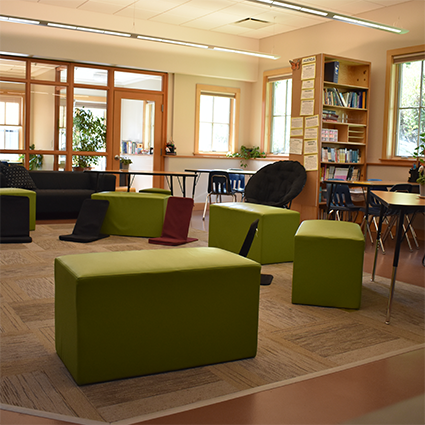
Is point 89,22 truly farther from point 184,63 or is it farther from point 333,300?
point 333,300

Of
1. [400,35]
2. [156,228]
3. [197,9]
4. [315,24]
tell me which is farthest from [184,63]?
[156,228]

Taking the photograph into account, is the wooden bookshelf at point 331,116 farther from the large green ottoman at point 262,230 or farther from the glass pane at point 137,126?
the glass pane at point 137,126

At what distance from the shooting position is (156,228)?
6.70 m

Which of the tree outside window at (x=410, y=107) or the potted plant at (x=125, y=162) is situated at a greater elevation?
the tree outside window at (x=410, y=107)

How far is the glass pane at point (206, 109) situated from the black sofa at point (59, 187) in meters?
3.07

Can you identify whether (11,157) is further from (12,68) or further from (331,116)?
(331,116)

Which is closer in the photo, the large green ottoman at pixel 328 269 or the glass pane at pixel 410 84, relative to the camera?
the large green ottoman at pixel 328 269

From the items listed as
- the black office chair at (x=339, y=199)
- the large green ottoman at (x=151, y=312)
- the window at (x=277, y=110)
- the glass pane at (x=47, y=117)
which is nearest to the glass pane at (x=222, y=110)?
the window at (x=277, y=110)

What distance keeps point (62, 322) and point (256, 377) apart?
3.34 ft

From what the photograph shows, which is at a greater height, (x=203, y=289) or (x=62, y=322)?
(x=203, y=289)

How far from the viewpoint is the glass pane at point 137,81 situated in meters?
10.1

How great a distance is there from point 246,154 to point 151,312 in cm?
906

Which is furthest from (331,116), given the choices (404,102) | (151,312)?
(151,312)

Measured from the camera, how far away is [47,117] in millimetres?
9516
